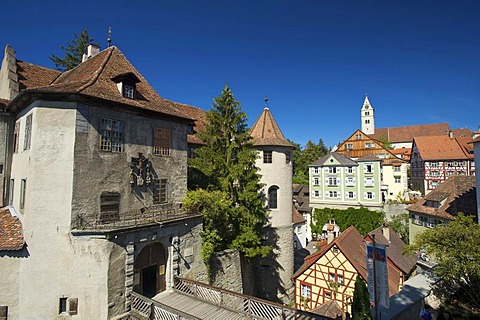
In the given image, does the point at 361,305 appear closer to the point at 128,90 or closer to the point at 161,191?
the point at 161,191

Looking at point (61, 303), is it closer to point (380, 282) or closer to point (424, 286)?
point (380, 282)

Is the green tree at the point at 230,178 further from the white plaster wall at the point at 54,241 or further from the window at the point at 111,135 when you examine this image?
the white plaster wall at the point at 54,241

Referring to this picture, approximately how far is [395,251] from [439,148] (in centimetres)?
3374

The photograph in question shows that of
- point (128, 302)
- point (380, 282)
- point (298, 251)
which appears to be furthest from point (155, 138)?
point (298, 251)

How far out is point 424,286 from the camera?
1672cm

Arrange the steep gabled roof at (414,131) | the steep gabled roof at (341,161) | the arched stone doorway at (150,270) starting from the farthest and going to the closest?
the steep gabled roof at (414,131) < the steep gabled roof at (341,161) < the arched stone doorway at (150,270)

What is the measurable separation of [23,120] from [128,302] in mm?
10587

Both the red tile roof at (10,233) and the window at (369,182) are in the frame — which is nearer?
the red tile roof at (10,233)

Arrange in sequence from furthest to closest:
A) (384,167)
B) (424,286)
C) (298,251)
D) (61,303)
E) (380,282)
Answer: (384,167) → (298,251) → (424,286) → (61,303) → (380,282)

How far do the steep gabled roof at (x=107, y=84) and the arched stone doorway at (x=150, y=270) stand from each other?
7792 millimetres

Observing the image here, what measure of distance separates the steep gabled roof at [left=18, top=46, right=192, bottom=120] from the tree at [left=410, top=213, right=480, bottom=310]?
622 inches

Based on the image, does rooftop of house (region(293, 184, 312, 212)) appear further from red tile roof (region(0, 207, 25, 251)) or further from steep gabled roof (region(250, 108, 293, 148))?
red tile roof (region(0, 207, 25, 251))

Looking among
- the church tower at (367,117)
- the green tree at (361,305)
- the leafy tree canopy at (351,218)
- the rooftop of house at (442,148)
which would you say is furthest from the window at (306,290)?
the church tower at (367,117)

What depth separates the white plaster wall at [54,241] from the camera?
11516mm
